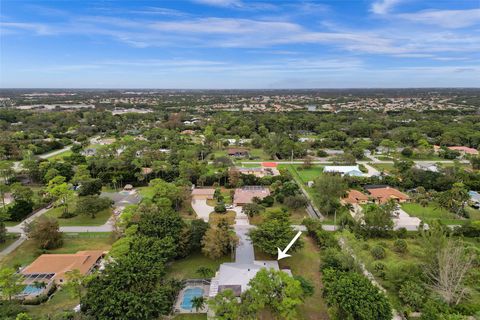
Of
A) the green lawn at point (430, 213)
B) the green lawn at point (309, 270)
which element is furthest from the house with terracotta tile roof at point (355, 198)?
the green lawn at point (309, 270)

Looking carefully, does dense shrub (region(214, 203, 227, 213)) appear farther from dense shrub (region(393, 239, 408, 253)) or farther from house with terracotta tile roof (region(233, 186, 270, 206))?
dense shrub (region(393, 239, 408, 253))

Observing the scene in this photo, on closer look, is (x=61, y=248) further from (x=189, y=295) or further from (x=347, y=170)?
(x=347, y=170)

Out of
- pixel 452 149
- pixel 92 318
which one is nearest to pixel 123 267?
pixel 92 318

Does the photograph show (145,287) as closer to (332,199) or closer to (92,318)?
(92,318)

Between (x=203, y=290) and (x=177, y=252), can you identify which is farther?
(x=177, y=252)

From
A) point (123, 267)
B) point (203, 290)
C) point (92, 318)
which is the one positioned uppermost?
point (123, 267)

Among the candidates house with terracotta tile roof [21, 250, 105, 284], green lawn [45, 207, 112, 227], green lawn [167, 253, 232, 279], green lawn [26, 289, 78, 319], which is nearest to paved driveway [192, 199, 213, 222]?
green lawn [167, 253, 232, 279]

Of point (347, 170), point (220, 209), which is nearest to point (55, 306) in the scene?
point (220, 209)
